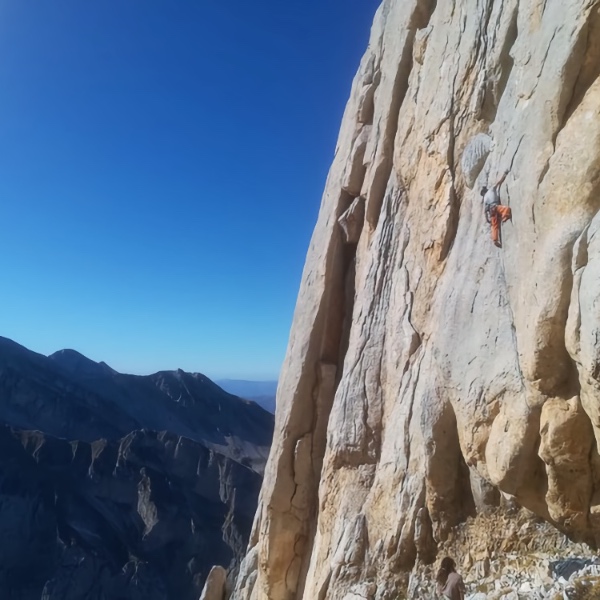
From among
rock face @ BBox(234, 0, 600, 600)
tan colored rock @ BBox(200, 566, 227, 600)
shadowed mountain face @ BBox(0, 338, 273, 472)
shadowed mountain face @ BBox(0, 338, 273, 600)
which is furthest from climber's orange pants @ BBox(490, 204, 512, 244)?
shadowed mountain face @ BBox(0, 338, 273, 472)

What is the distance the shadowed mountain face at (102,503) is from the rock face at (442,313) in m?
47.2

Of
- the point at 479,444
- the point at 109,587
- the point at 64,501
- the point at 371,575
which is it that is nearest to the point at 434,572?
the point at 371,575

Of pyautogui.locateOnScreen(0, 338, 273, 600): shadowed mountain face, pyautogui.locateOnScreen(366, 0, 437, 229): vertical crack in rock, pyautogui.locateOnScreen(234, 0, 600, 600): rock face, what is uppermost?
pyautogui.locateOnScreen(366, 0, 437, 229): vertical crack in rock

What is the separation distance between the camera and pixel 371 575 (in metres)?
12.2

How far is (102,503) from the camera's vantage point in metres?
88.9

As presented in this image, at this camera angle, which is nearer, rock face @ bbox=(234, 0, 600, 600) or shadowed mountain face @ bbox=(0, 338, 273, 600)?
rock face @ bbox=(234, 0, 600, 600)

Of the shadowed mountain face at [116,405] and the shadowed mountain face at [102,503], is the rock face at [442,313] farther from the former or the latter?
the shadowed mountain face at [116,405]

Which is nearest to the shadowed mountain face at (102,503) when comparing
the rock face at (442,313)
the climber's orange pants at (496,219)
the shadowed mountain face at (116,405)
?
the shadowed mountain face at (116,405)

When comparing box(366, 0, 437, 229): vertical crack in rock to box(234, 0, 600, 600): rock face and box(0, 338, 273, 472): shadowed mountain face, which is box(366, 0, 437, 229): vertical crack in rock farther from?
box(0, 338, 273, 472): shadowed mountain face

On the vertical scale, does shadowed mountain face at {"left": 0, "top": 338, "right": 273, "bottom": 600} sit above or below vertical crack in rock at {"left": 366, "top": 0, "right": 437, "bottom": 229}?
below

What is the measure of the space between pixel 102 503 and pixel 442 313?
9026 cm

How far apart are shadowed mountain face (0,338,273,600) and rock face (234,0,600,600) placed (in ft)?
155

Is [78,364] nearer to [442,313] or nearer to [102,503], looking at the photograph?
[102,503]

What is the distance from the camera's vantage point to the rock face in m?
8.49
